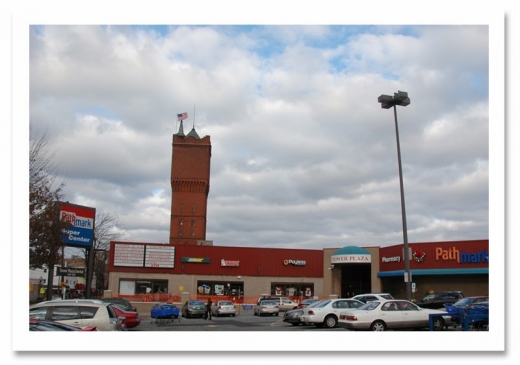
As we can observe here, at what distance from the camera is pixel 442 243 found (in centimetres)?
4647

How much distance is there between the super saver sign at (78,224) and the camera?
36.8m

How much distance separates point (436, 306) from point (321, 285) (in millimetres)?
26595

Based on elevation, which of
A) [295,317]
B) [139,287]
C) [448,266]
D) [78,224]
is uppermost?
[78,224]

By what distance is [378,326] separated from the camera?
67.5ft

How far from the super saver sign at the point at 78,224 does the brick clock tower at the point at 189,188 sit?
44518 mm

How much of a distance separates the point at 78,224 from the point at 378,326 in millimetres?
24627

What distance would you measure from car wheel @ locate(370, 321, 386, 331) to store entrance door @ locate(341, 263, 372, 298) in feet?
117

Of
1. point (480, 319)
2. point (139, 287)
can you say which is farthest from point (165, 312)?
point (480, 319)

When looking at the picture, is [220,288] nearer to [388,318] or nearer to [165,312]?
[165,312]

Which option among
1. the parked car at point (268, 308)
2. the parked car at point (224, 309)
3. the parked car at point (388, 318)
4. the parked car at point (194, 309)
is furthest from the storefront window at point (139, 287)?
the parked car at point (388, 318)

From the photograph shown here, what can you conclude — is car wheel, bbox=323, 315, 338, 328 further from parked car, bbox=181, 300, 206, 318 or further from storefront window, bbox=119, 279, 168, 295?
storefront window, bbox=119, 279, 168, 295

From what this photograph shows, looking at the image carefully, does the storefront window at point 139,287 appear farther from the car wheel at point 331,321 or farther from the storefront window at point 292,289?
the car wheel at point 331,321
